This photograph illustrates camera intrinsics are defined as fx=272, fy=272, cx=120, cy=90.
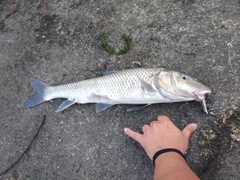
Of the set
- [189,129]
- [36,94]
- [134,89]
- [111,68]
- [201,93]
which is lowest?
[36,94]

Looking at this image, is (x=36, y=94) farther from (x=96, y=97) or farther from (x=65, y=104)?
(x=96, y=97)

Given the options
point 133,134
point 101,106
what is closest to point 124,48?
point 101,106

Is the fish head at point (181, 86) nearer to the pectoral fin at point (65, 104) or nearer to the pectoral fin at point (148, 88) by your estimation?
the pectoral fin at point (148, 88)

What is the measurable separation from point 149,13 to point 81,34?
104cm

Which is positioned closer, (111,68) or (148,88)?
(148,88)

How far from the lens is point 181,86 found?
9.81 feet

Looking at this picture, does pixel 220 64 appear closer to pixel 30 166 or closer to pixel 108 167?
pixel 108 167

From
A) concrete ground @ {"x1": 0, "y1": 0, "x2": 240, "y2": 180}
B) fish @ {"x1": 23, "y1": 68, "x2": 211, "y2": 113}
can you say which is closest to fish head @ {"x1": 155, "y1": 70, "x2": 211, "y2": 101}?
fish @ {"x1": 23, "y1": 68, "x2": 211, "y2": 113}

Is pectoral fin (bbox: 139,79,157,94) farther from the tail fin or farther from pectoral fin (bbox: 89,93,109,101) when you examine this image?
the tail fin

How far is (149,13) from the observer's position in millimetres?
3838

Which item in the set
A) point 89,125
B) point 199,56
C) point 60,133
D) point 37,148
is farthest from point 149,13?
point 37,148

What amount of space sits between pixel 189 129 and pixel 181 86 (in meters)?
0.49

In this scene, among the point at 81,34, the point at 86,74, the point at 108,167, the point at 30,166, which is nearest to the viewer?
the point at 108,167

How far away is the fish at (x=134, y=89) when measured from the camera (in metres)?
3.00
